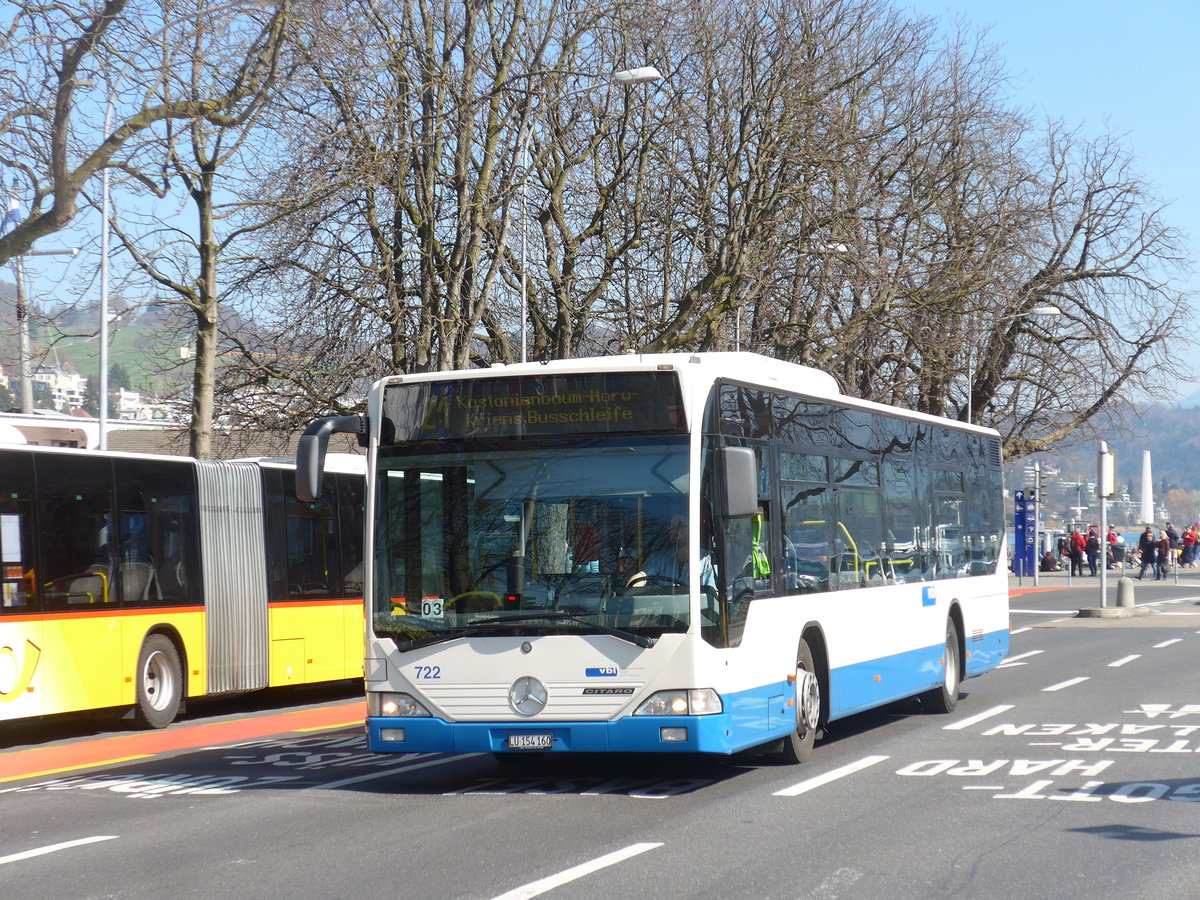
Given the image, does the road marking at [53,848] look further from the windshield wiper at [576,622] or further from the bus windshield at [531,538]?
the windshield wiper at [576,622]

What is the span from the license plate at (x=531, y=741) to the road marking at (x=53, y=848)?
2.42m

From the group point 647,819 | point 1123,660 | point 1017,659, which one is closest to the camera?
point 647,819

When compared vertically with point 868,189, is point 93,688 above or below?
below

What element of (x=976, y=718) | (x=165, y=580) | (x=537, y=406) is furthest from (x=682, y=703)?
(x=165, y=580)

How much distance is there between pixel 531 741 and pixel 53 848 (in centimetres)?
287

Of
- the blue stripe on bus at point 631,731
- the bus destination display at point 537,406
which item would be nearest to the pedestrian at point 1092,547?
the blue stripe on bus at point 631,731

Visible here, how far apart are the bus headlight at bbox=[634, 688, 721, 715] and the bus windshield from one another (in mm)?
374

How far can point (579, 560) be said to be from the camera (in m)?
10.3

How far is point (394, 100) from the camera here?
2281 cm

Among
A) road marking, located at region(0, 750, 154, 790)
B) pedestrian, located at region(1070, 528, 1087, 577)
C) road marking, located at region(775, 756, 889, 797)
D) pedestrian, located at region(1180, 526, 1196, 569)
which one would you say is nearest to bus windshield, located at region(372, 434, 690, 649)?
road marking, located at region(775, 756, 889, 797)

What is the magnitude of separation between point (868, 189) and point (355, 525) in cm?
1796

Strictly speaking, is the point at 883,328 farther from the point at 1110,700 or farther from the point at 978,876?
the point at 978,876

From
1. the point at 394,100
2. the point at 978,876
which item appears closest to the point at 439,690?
the point at 978,876

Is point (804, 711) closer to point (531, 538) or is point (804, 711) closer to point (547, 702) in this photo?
point (547, 702)
